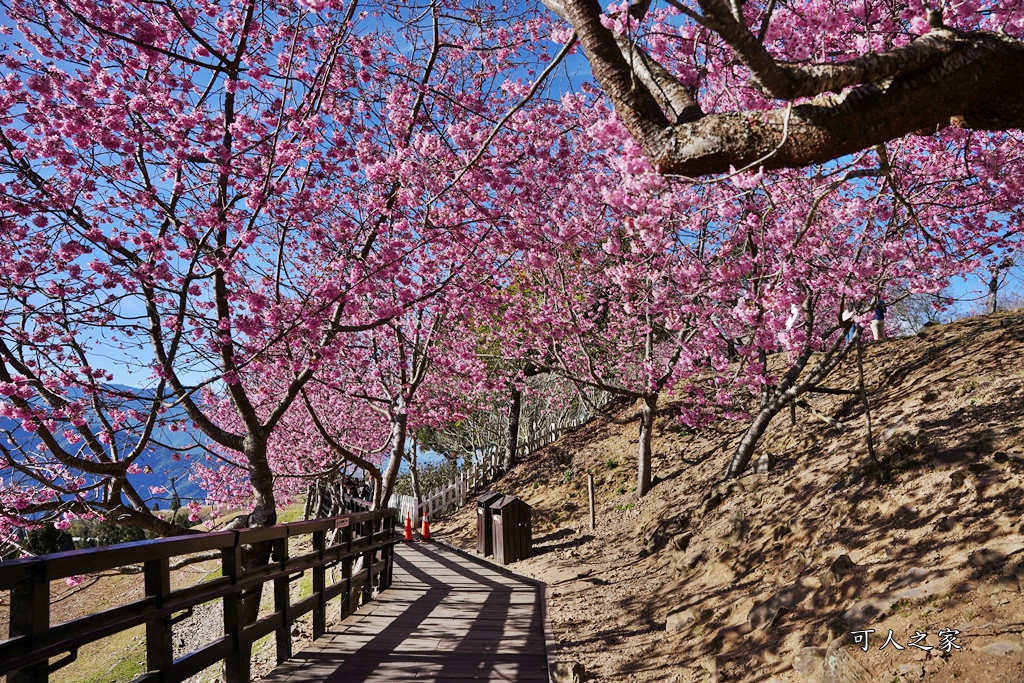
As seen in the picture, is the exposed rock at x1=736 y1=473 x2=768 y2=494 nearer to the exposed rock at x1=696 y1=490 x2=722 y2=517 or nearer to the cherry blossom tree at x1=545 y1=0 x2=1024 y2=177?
the exposed rock at x1=696 y1=490 x2=722 y2=517

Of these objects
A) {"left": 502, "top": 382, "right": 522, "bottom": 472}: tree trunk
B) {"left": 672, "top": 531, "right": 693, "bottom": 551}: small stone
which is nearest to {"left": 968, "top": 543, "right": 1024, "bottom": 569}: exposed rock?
{"left": 672, "top": 531, "right": 693, "bottom": 551}: small stone

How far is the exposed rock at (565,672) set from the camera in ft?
17.8

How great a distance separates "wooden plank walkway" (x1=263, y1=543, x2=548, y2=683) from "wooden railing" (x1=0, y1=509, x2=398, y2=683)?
15.7 inches

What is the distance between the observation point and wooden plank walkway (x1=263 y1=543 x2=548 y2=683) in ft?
18.0

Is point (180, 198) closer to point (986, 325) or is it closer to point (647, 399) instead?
point (647, 399)

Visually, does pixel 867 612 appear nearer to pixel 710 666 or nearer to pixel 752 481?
pixel 710 666

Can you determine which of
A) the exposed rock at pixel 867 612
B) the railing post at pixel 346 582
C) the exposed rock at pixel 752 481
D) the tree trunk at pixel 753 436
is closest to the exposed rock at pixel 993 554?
the exposed rock at pixel 867 612

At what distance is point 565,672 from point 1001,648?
3102 mm

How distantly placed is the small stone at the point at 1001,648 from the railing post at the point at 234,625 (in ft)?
16.2

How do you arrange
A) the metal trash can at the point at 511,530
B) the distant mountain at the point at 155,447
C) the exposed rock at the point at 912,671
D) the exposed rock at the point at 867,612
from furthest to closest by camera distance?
the metal trash can at the point at 511,530
the distant mountain at the point at 155,447
the exposed rock at the point at 867,612
the exposed rock at the point at 912,671

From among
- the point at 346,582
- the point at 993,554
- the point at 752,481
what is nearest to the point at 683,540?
the point at 752,481

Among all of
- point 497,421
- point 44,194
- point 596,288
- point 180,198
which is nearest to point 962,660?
point 180,198

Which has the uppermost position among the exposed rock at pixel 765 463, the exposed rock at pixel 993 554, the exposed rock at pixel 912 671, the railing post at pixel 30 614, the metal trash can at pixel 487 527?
the railing post at pixel 30 614

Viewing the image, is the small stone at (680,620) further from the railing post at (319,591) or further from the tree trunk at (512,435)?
the tree trunk at (512,435)
